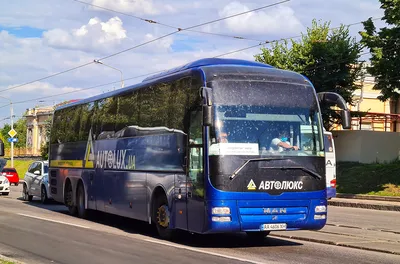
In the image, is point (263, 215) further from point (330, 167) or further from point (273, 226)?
point (330, 167)

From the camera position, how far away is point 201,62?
13.6m

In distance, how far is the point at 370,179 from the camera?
110ft

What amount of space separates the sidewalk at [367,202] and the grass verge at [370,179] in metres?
0.87

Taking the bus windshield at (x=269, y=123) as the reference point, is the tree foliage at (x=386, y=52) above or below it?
above

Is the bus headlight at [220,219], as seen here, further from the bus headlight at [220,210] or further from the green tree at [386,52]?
the green tree at [386,52]

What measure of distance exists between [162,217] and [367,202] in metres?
15.9

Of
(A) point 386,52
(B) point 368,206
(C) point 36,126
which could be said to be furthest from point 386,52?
(C) point 36,126

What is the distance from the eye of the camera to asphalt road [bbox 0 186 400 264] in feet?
35.6

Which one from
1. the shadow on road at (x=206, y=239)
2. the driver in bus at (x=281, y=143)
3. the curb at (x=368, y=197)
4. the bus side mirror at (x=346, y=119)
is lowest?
the curb at (x=368, y=197)

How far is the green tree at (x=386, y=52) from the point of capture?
30.6 m

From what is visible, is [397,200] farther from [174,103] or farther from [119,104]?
[174,103]

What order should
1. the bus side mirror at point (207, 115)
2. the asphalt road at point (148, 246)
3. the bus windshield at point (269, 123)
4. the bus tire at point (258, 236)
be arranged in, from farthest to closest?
the bus tire at point (258, 236)
the bus windshield at point (269, 123)
the bus side mirror at point (207, 115)
the asphalt road at point (148, 246)

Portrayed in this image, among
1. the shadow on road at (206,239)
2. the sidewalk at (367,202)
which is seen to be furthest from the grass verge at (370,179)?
the shadow on road at (206,239)

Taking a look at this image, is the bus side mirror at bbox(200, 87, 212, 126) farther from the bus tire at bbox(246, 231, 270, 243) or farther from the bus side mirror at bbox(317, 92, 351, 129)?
the bus tire at bbox(246, 231, 270, 243)
